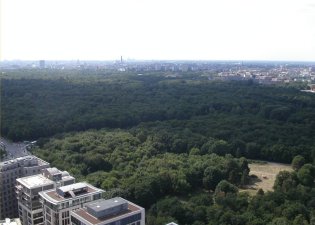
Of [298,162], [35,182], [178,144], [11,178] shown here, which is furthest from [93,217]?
[298,162]

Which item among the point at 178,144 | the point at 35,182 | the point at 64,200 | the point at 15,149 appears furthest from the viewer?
the point at 178,144

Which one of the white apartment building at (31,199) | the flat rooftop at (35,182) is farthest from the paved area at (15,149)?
the white apartment building at (31,199)

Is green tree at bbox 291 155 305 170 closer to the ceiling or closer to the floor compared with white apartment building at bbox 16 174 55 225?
closer to the floor

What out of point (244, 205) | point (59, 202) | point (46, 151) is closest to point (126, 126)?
point (46, 151)

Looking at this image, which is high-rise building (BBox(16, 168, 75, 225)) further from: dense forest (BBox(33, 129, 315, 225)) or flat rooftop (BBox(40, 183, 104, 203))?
dense forest (BBox(33, 129, 315, 225))

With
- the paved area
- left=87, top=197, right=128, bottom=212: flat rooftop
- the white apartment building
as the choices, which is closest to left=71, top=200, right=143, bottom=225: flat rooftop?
left=87, top=197, right=128, bottom=212: flat rooftop

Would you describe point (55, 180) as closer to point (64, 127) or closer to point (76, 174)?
point (76, 174)

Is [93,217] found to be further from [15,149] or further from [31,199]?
[15,149]
